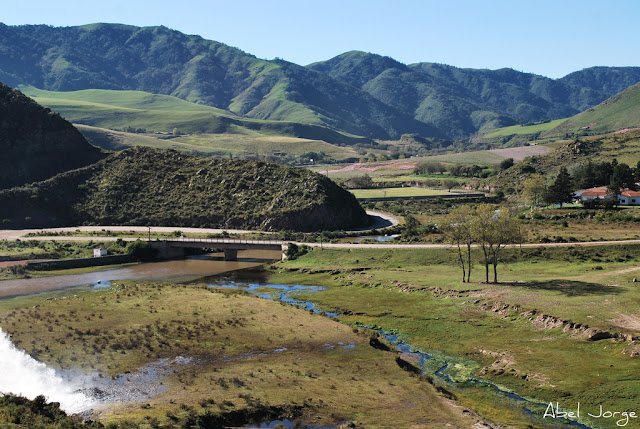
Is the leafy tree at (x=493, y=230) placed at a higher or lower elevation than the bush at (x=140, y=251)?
higher

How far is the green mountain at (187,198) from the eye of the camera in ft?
426

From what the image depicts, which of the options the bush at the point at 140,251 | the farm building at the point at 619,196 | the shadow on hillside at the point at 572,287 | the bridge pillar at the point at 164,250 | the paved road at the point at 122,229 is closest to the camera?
the shadow on hillside at the point at 572,287

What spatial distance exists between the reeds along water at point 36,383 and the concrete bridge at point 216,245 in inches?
2258

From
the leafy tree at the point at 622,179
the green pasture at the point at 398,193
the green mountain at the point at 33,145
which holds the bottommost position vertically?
the green pasture at the point at 398,193

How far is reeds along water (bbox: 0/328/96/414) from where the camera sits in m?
35.5

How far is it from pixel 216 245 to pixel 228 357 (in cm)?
6234

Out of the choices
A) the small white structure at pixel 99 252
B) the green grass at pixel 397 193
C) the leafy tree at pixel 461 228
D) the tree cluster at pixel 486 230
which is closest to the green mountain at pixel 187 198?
the small white structure at pixel 99 252

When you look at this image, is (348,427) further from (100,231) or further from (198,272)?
(100,231)

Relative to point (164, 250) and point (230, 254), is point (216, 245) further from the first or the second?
point (164, 250)

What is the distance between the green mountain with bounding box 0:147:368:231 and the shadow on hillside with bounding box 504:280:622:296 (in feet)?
232

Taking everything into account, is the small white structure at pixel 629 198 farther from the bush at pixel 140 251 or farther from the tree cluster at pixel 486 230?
the bush at pixel 140 251

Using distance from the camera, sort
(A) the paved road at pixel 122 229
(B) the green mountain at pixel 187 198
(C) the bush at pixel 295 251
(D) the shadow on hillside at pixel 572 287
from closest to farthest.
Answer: (D) the shadow on hillside at pixel 572 287 → (C) the bush at pixel 295 251 → (A) the paved road at pixel 122 229 → (B) the green mountain at pixel 187 198

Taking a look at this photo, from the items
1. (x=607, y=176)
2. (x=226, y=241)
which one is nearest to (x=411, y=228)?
(x=226, y=241)

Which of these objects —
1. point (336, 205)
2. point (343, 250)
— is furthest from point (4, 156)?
point (343, 250)
